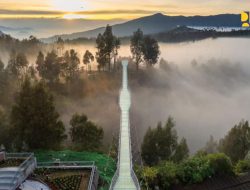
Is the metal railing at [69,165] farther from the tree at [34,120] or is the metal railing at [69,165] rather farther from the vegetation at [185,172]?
the tree at [34,120]

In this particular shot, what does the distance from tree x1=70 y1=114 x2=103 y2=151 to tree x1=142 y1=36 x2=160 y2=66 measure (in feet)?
77.0

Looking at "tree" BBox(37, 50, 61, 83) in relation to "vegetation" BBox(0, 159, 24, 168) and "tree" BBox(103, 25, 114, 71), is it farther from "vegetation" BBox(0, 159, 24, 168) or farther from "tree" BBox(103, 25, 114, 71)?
"vegetation" BBox(0, 159, 24, 168)

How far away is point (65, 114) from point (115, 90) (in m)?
9.71

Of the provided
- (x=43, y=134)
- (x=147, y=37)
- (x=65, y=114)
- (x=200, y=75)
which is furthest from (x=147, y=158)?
(x=200, y=75)

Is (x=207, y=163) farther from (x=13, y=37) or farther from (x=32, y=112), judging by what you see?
(x=13, y=37)

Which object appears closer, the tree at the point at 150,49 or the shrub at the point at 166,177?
the shrub at the point at 166,177

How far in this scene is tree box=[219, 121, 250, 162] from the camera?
3284 cm

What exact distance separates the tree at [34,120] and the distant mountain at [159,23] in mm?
33212

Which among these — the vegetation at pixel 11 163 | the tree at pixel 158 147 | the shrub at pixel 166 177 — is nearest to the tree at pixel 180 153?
the tree at pixel 158 147

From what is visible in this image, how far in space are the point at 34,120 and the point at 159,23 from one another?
47.1 meters

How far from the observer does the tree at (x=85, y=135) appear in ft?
106

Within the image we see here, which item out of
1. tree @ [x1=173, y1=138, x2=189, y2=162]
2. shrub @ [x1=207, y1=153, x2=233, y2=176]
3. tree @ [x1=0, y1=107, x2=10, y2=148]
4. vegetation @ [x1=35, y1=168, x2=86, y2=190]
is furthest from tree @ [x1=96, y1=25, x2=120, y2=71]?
vegetation @ [x1=35, y1=168, x2=86, y2=190]

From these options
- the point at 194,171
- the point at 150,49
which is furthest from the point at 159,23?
the point at 194,171

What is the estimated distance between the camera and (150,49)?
54156mm
